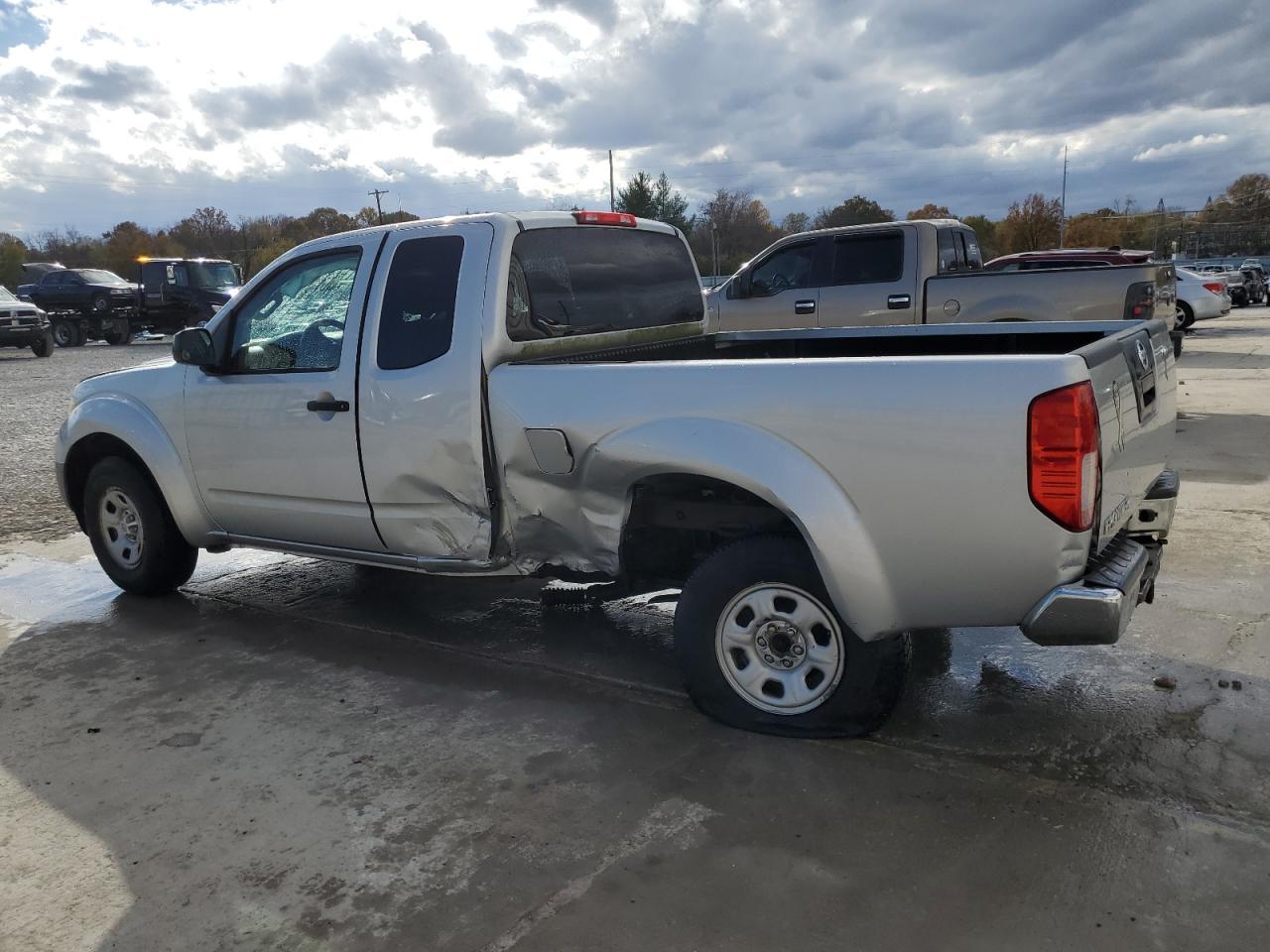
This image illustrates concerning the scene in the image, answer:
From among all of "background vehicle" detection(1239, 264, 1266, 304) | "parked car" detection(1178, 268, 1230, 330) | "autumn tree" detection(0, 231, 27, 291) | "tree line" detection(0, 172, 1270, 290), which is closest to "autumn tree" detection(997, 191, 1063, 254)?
"tree line" detection(0, 172, 1270, 290)

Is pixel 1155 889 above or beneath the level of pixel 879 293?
beneath

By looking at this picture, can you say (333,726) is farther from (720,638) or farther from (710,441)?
(710,441)

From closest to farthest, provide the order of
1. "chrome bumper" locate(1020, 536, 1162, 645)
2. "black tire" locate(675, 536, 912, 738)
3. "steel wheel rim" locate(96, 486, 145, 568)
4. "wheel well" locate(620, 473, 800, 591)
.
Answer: "chrome bumper" locate(1020, 536, 1162, 645) → "black tire" locate(675, 536, 912, 738) → "wheel well" locate(620, 473, 800, 591) → "steel wheel rim" locate(96, 486, 145, 568)

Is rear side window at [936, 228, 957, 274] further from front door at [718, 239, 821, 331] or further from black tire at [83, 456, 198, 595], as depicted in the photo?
black tire at [83, 456, 198, 595]

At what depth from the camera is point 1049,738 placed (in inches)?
145

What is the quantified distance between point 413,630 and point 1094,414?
11.1 ft

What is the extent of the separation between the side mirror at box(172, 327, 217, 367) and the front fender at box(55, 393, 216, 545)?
55cm

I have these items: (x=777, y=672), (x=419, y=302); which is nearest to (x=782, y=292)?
(x=419, y=302)

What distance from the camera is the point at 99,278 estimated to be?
2923 centimetres

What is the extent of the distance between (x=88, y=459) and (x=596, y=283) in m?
3.26

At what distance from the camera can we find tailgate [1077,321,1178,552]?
3.27 meters

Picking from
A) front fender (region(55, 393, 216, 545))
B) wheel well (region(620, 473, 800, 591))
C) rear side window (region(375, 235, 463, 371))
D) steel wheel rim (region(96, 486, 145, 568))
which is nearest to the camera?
wheel well (region(620, 473, 800, 591))

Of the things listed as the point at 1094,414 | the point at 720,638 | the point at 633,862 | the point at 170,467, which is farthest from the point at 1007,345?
the point at 170,467

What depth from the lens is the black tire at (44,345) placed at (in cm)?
2509
